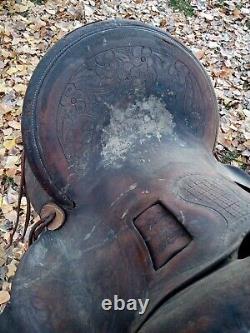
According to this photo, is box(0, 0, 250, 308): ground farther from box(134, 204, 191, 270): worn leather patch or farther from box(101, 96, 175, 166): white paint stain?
box(134, 204, 191, 270): worn leather patch

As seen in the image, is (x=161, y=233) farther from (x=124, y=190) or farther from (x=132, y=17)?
(x=132, y=17)

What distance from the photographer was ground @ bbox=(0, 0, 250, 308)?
8.36 feet

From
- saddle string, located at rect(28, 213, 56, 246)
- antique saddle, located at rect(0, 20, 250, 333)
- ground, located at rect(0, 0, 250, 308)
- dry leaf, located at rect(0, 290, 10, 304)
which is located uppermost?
antique saddle, located at rect(0, 20, 250, 333)

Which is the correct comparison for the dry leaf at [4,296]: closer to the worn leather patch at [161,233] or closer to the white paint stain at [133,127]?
the white paint stain at [133,127]

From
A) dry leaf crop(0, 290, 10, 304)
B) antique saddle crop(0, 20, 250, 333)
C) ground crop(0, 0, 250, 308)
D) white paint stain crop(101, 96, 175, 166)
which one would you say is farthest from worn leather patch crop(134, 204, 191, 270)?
ground crop(0, 0, 250, 308)

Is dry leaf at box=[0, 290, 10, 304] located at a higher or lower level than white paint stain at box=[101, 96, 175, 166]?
lower

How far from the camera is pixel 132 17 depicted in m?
3.56

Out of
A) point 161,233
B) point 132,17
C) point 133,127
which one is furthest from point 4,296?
point 132,17

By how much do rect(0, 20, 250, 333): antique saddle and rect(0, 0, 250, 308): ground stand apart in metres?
1.09

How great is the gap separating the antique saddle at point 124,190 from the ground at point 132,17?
1094 mm

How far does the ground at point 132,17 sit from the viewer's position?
2.55 m

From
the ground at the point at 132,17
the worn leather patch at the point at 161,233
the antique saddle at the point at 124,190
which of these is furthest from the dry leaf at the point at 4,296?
the worn leather patch at the point at 161,233

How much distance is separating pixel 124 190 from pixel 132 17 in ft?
8.86

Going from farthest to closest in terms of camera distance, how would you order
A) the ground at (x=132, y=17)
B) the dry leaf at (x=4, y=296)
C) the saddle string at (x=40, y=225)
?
the ground at (x=132, y=17)
the dry leaf at (x=4, y=296)
the saddle string at (x=40, y=225)
